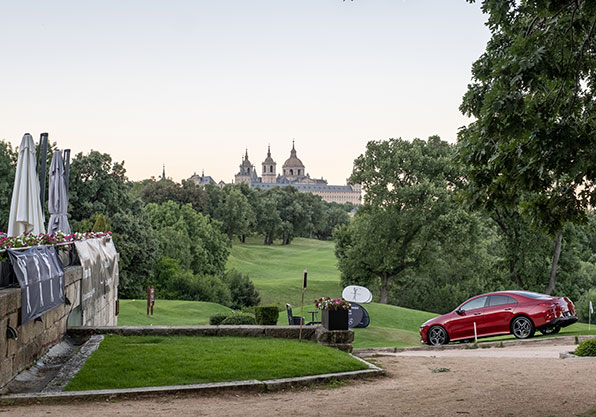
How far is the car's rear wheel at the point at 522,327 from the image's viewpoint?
58.6 ft

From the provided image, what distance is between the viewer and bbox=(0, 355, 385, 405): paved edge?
8445mm

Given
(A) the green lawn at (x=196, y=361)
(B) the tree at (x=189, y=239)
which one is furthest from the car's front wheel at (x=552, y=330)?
(B) the tree at (x=189, y=239)

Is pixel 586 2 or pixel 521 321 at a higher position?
pixel 586 2

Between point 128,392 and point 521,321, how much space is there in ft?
41.7

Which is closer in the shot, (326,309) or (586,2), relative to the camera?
(586,2)

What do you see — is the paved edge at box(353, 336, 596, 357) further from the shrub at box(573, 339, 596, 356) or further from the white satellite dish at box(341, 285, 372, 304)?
the shrub at box(573, 339, 596, 356)

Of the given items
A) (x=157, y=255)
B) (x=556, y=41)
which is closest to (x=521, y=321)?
(x=556, y=41)

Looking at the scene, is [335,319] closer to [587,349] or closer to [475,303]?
[587,349]

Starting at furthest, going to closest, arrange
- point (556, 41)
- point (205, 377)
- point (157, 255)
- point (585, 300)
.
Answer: point (157, 255)
point (585, 300)
point (205, 377)
point (556, 41)

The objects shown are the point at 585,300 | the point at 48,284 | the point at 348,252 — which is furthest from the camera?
the point at 585,300

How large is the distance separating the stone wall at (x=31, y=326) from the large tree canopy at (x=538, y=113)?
22.6ft

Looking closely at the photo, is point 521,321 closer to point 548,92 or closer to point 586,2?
point 548,92

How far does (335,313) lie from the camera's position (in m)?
13.6

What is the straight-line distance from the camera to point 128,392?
894 cm
